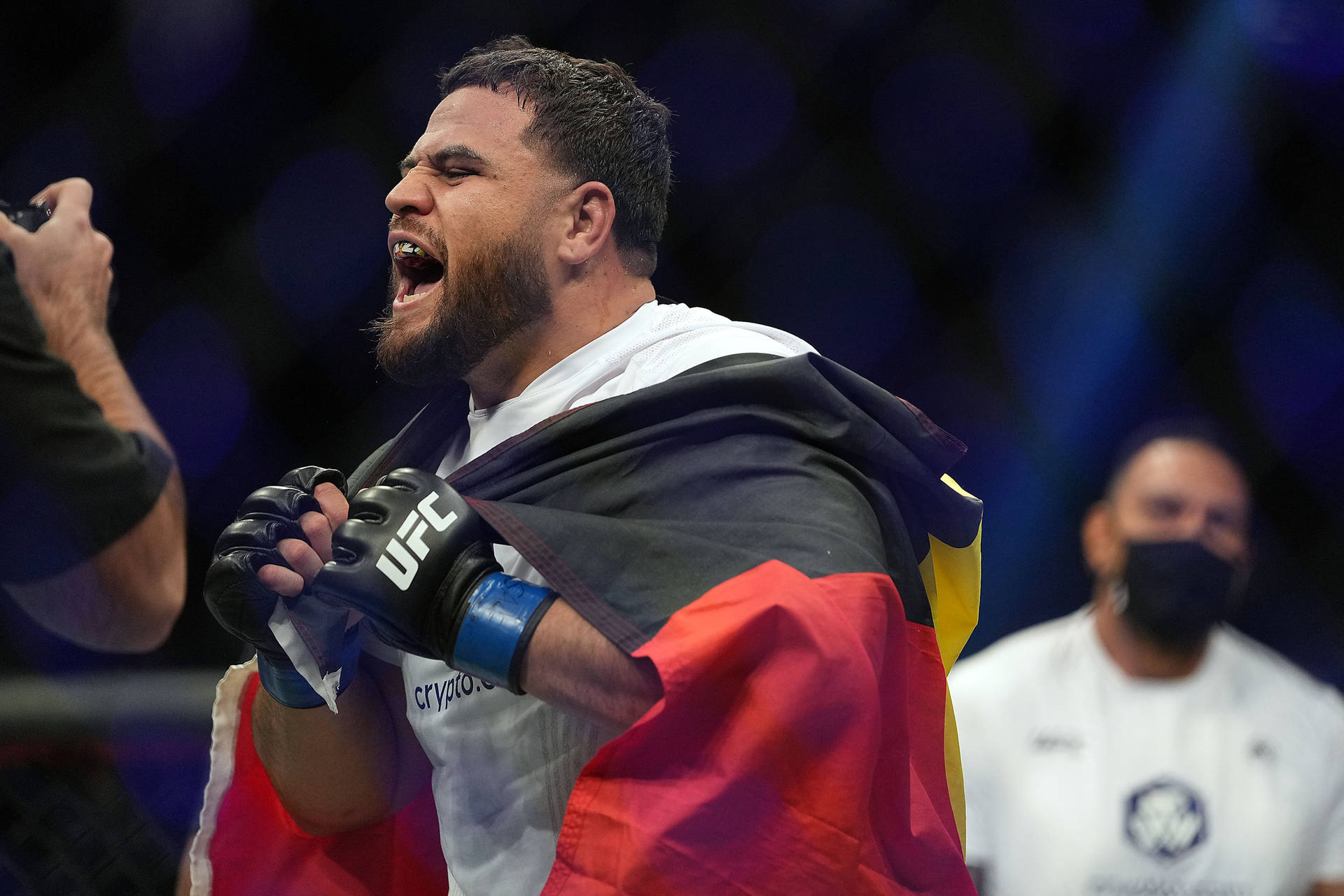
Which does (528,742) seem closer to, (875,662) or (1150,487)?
(875,662)

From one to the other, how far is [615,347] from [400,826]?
2.25ft

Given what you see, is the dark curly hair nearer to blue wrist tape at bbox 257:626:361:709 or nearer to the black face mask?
blue wrist tape at bbox 257:626:361:709

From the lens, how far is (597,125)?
1636 millimetres

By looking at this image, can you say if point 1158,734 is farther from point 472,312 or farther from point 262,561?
point 262,561

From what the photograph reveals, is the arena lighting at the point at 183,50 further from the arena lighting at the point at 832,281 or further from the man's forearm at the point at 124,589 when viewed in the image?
the man's forearm at the point at 124,589

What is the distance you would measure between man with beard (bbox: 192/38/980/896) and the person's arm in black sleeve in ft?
0.58

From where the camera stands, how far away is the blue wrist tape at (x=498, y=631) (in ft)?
3.48

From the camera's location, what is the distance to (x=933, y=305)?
2.99 m

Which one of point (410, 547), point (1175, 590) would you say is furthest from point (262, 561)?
point (1175, 590)

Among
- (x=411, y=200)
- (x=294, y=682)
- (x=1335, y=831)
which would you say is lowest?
(x=1335, y=831)

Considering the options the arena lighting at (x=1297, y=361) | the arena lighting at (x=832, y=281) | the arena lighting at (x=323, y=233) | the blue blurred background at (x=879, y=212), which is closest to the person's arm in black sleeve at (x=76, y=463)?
the blue blurred background at (x=879, y=212)

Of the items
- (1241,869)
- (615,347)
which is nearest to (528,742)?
(615,347)

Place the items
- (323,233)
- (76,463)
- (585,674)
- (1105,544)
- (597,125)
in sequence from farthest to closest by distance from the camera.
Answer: (323,233) < (1105,544) < (597,125) < (585,674) < (76,463)

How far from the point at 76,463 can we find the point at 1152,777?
5.79 ft
